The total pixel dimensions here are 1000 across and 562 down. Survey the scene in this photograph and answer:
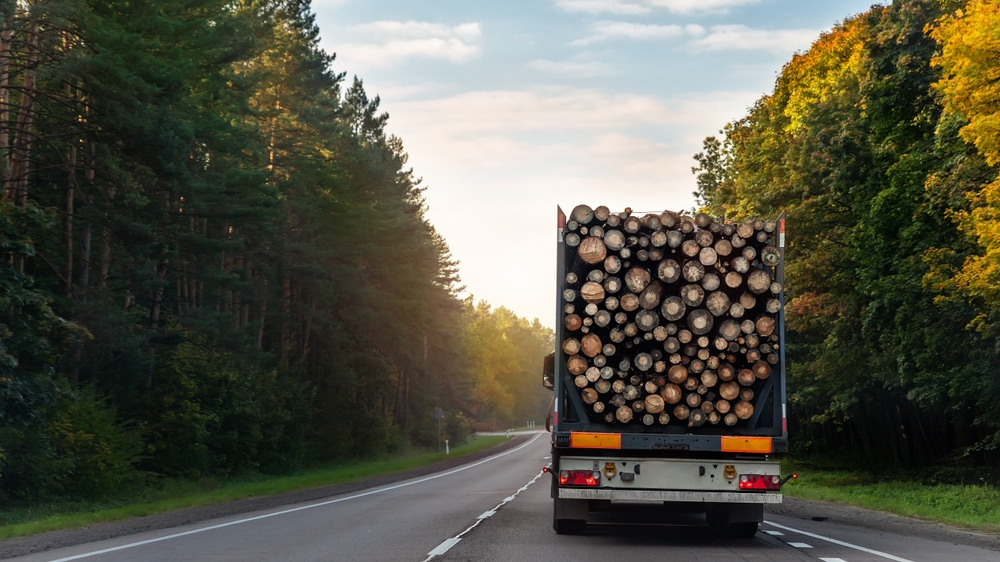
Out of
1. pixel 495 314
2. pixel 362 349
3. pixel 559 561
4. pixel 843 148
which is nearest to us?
pixel 559 561

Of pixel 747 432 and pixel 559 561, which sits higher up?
pixel 747 432

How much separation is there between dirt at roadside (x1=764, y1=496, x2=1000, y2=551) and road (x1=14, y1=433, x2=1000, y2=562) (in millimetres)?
511

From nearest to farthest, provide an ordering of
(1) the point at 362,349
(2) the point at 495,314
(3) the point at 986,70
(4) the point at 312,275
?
(3) the point at 986,70
(4) the point at 312,275
(1) the point at 362,349
(2) the point at 495,314

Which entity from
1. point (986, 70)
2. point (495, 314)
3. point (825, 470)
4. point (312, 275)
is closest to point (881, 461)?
point (825, 470)

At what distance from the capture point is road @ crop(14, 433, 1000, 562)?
10.0m

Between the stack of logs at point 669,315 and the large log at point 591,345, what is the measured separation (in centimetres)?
1

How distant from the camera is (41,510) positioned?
17.9 m

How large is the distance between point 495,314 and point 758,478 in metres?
171

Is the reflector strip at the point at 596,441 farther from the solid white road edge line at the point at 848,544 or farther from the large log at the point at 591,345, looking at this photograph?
the solid white road edge line at the point at 848,544

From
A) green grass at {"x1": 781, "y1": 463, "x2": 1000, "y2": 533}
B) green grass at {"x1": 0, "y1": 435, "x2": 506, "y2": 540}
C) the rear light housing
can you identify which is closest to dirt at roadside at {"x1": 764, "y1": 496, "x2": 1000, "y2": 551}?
green grass at {"x1": 781, "y1": 463, "x2": 1000, "y2": 533}

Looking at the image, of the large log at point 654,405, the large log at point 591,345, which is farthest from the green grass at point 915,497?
the large log at point 591,345

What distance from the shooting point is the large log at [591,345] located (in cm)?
1121

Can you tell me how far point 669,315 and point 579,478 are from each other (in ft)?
7.03

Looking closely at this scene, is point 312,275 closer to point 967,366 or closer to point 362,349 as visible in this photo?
point 362,349
